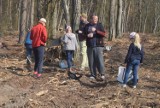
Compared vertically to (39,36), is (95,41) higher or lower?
lower

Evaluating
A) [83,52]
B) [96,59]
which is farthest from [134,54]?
[83,52]

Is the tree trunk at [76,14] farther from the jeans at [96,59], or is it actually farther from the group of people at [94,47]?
the jeans at [96,59]

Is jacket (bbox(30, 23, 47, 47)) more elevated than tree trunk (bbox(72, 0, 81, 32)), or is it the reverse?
tree trunk (bbox(72, 0, 81, 32))

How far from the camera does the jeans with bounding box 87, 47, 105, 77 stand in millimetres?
11469

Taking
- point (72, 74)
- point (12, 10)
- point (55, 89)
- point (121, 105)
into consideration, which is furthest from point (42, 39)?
point (12, 10)

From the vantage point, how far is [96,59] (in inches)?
455

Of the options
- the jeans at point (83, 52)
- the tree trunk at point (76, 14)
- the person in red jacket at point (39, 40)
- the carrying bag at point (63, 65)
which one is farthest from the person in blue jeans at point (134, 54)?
the tree trunk at point (76, 14)

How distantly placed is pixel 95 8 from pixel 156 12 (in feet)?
38.3

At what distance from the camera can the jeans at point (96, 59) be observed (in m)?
11.5

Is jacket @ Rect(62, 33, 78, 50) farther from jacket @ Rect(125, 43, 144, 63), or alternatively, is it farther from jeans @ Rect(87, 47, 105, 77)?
jacket @ Rect(125, 43, 144, 63)

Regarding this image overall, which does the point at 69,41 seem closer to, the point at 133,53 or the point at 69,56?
the point at 69,56

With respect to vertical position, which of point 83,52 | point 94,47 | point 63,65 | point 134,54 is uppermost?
point 94,47

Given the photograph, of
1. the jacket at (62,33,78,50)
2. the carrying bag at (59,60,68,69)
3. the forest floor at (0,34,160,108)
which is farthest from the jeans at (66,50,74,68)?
the carrying bag at (59,60,68,69)

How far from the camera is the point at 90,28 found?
1145cm
